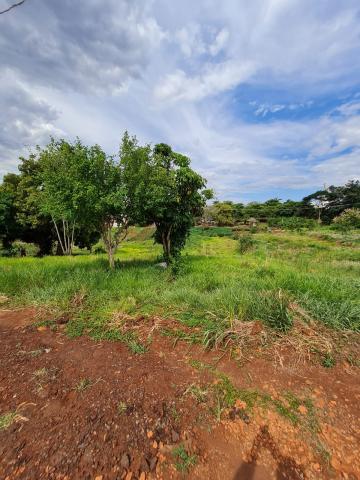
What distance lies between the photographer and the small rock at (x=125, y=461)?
6.03 ft

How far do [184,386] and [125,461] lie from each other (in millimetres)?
993

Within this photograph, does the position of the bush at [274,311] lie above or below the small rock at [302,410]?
above

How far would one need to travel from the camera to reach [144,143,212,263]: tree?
26.1ft

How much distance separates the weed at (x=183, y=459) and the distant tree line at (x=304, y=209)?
140 feet

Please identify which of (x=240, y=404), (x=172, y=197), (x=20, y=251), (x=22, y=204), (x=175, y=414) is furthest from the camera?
(x=20, y=251)

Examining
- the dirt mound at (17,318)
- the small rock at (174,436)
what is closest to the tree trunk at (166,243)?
the dirt mound at (17,318)

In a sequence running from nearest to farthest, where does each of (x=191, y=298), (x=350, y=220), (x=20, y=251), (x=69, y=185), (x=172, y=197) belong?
(x=191, y=298) < (x=69, y=185) < (x=172, y=197) < (x=20, y=251) < (x=350, y=220)

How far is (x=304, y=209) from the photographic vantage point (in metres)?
48.1

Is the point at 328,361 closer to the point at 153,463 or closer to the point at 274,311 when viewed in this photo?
the point at 274,311

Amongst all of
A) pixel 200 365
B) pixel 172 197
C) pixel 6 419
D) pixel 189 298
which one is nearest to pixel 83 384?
pixel 6 419

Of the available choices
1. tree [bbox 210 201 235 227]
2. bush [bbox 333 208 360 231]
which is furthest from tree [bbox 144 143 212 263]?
tree [bbox 210 201 235 227]

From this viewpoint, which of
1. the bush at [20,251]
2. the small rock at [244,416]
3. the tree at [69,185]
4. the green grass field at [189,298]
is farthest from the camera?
the bush at [20,251]

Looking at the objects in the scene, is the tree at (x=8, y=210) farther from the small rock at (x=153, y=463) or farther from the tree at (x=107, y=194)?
the small rock at (x=153, y=463)

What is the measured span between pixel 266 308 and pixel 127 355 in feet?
7.92
